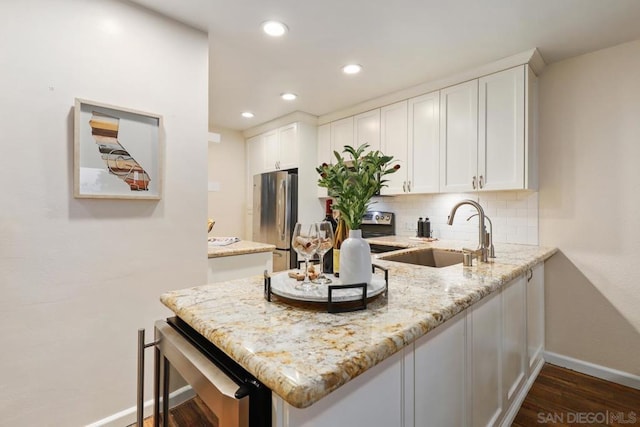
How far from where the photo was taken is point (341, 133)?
11.7 ft

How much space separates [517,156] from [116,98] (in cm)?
265

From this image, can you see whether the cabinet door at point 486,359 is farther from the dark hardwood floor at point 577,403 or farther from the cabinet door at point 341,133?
the cabinet door at point 341,133

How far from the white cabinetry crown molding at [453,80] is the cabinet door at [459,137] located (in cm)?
6

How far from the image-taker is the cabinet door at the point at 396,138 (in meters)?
2.98

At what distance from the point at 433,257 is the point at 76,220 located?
2332mm

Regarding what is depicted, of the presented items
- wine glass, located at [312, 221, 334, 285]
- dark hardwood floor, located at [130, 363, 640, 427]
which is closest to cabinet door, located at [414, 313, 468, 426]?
wine glass, located at [312, 221, 334, 285]

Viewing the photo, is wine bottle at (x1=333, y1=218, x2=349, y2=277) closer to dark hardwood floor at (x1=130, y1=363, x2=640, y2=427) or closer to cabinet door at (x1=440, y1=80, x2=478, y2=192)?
dark hardwood floor at (x1=130, y1=363, x2=640, y2=427)

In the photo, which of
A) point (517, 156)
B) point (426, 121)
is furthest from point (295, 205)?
point (517, 156)

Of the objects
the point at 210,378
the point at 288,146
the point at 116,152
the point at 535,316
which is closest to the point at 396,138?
the point at 288,146

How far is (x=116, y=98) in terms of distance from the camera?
159 centimetres

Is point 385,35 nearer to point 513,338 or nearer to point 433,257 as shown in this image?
point 433,257

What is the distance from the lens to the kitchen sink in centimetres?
223

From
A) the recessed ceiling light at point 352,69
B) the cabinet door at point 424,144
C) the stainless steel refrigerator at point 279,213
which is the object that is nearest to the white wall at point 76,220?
the recessed ceiling light at point 352,69

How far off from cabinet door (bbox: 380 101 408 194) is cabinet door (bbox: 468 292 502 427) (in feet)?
5.80
